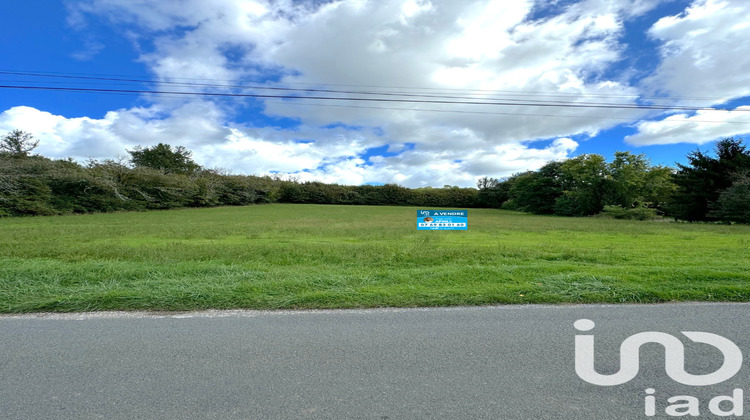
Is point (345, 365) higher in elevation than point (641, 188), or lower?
lower

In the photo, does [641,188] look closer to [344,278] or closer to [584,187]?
[584,187]

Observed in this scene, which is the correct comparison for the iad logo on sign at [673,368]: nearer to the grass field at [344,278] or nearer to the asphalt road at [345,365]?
the asphalt road at [345,365]

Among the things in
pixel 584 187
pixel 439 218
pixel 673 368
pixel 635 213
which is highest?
pixel 584 187

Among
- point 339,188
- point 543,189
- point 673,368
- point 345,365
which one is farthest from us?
point 339,188

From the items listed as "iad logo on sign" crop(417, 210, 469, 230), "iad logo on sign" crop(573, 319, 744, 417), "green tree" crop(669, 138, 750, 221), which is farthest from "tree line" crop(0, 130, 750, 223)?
"iad logo on sign" crop(573, 319, 744, 417)

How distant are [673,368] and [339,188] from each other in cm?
6640

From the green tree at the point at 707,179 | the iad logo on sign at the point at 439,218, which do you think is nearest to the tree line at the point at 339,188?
the green tree at the point at 707,179

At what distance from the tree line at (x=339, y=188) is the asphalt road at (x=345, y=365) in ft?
104

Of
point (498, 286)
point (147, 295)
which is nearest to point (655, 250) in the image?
point (498, 286)

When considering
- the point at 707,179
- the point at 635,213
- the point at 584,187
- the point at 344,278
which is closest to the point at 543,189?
the point at 584,187

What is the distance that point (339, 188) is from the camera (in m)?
68.2

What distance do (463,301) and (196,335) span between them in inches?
130

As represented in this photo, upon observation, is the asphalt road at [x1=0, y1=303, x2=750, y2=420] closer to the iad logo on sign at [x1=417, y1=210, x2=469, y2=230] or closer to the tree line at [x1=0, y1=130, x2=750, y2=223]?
the iad logo on sign at [x1=417, y1=210, x2=469, y2=230]

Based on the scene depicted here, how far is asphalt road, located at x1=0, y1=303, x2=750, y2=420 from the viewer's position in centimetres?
228
